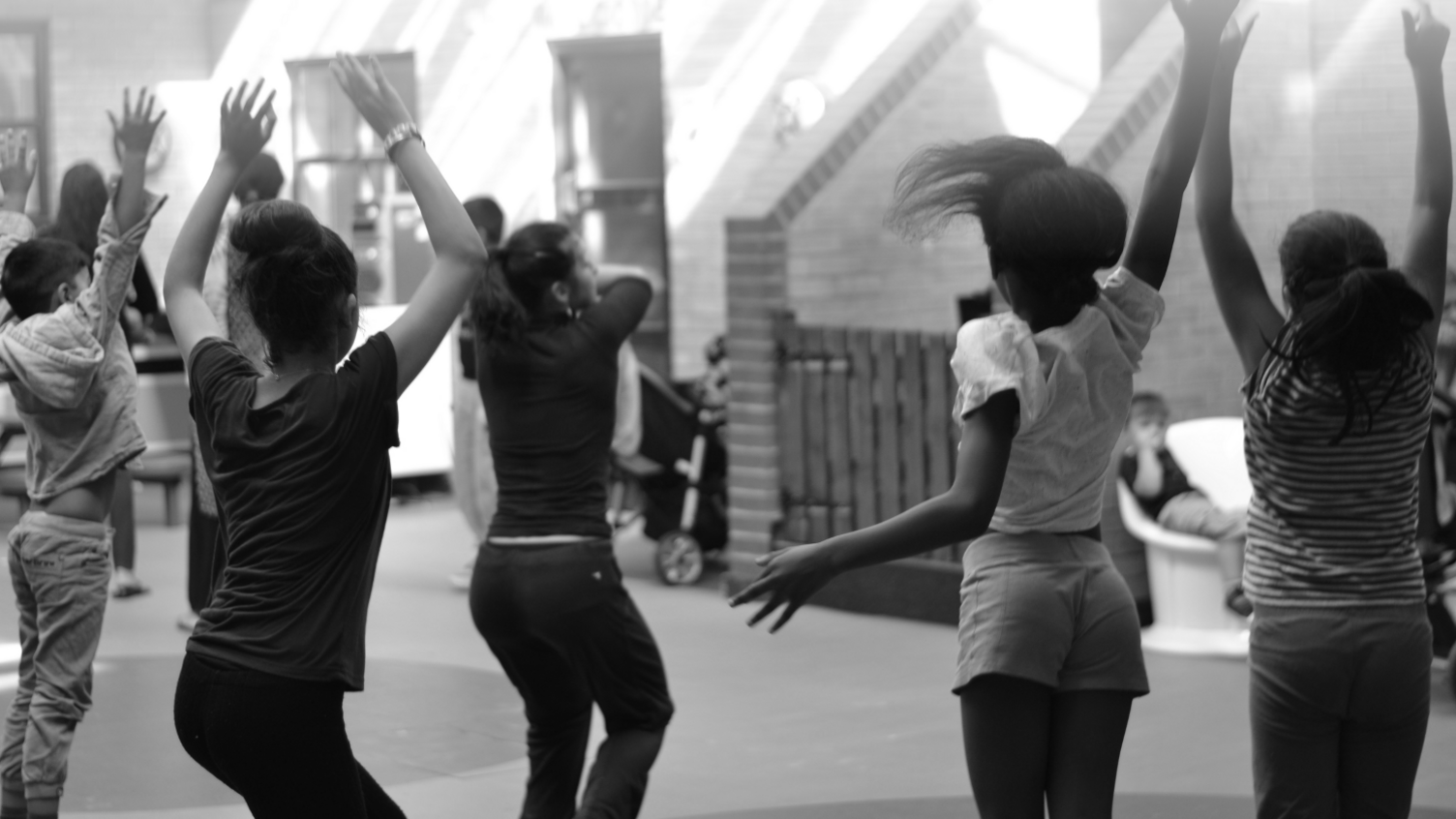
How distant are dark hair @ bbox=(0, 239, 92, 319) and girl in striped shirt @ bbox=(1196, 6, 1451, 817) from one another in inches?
121

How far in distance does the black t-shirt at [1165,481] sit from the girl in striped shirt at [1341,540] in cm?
462

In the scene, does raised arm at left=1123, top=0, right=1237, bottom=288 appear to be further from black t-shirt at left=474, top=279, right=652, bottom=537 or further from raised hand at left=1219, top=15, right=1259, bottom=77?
black t-shirt at left=474, top=279, right=652, bottom=537

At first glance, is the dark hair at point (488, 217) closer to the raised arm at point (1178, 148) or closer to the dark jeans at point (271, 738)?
the raised arm at point (1178, 148)

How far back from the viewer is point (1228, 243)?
3795 mm

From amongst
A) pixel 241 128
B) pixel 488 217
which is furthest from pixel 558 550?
pixel 488 217


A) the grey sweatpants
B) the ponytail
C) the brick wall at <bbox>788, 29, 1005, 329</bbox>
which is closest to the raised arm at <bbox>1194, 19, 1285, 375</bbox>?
the ponytail

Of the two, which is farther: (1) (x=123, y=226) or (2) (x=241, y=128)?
(1) (x=123, y=226)

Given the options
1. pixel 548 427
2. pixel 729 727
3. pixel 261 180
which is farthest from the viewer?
pixel 261 180

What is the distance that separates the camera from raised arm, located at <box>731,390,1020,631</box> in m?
2.91

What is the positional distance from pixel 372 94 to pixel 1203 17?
1.50 meters

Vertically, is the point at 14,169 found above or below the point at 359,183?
below

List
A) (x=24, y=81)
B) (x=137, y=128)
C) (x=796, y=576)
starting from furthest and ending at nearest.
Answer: (x=24, y=81) → (x=137, y=128) → (x=796, y=576)

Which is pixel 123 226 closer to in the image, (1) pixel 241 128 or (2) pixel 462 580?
(1) pixel 241 128

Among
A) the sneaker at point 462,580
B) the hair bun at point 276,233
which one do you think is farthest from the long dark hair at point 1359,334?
the sneaker at point 462,580
